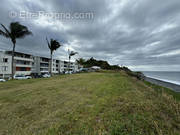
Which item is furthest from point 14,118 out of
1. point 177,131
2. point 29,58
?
point 29,58

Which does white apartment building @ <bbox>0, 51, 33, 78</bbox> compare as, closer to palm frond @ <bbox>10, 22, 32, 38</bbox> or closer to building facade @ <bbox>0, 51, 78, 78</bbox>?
building facade @ <bbox>0, 51, 78, 78</bbox>

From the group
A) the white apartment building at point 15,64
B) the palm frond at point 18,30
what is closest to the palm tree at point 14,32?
the palm frond at point 18,30

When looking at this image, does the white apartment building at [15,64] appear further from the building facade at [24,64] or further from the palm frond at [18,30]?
the palm frond at [18,30]

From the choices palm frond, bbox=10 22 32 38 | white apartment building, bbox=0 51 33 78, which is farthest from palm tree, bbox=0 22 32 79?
white apartment building, bbox=0 51 33 78

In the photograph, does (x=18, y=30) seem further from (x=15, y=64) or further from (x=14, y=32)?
(x=15, y=64)

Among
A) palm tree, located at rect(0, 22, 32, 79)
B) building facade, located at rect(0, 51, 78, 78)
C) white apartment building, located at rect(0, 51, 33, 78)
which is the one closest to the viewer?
palm tree, located at rect(0, 22, 32, 79)

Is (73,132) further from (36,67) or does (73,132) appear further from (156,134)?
(36,67)

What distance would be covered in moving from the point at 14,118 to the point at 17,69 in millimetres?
31443

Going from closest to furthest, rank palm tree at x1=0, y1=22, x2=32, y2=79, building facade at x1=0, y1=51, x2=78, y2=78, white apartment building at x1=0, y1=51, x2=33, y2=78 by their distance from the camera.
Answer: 1. palm tree at x1=0, y1=22, x2=32, y2=79
2. white apartment building at x1=0, y1=51, x2=33, y2=78
3. building facade at x1=0, y1=51, x2=78, y2=78

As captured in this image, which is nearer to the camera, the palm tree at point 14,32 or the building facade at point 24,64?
the palm tree at point 14,32

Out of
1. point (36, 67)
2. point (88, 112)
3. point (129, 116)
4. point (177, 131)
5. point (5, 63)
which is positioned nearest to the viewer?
point (177, 131)

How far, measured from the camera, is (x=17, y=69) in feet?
85.4

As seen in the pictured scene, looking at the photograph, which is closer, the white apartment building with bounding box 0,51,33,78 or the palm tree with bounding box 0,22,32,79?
the palm tree with bounding box 0,22,32,79

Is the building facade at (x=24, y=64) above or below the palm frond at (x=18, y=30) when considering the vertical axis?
below
